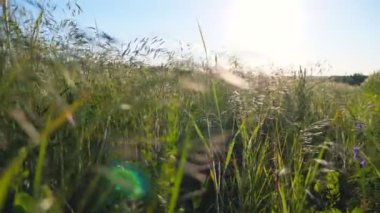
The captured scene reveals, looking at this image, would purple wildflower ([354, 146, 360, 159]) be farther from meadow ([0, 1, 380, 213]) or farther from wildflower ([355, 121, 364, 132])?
wildflower ([355, 121, 364, 132])

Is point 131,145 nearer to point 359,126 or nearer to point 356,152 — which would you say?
point 356,152

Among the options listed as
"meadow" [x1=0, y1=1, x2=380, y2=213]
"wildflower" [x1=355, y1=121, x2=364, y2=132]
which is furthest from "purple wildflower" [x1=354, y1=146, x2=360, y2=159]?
"wildflower" [x1=355, y1=121, x2=364, y2=132]

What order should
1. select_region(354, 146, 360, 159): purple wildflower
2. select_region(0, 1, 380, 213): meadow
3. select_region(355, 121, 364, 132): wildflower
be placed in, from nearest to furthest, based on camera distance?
select_region(0, 1, 380, 213): meadow → select_region(354, 146, 360, 159): purple wildflower → select_region(355, 121, 364, 132): wildflower

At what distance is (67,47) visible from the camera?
1.97 metres

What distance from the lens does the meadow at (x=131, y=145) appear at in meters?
1.04

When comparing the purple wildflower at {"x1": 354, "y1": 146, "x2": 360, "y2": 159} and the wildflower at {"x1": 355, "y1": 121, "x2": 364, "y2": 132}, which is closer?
the purple wildflower at {"x1": 354, "y1": 146, "x2": 360, "y2": 159}

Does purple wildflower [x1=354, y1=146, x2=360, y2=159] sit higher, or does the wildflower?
the wildflower

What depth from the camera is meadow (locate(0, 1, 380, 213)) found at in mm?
1043

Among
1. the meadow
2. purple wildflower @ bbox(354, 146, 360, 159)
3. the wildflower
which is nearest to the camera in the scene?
the meadow

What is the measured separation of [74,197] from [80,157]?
4.1 inches

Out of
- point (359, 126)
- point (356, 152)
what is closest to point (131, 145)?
point (356, 152)

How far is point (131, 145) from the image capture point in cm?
144

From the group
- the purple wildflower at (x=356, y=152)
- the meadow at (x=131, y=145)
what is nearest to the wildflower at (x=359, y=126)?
the meadow at (x=131, y=145)

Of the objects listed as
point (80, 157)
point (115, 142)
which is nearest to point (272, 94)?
point (115, 142)
